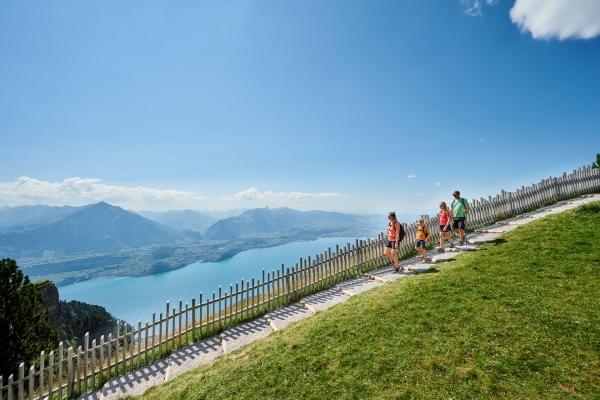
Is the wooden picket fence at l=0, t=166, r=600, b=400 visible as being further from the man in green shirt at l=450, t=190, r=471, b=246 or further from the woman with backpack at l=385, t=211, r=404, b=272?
the man in green shirt at l=450, t=190, r=471, b=246

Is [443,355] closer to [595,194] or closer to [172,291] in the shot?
[595,194]

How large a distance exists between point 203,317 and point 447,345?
830cm

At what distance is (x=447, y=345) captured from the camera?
14.8 ft

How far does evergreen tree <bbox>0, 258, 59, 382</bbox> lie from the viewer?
22.2 feet

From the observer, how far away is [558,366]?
3746mm

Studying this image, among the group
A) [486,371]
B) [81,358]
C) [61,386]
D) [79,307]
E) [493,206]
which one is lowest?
[79,307]

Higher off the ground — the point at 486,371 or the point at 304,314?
the point at 486,371

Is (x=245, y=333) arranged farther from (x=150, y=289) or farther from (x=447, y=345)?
(x=150, y=289)

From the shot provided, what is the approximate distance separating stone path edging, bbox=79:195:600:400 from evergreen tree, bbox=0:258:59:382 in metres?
2.35

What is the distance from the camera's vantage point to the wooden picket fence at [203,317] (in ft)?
20.9

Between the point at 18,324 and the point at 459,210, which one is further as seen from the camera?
the point at 459,210

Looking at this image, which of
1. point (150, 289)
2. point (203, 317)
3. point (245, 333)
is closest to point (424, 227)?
point (245, 333)

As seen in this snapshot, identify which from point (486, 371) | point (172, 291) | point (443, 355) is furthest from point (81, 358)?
point (172, 291)

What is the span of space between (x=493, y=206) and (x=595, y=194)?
9.32m
